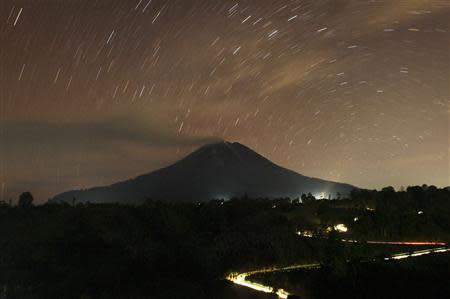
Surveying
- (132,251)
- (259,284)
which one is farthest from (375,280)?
(132,251)

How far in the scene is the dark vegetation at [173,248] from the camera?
73.6ft

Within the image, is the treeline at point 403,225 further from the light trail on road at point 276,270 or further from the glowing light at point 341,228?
the light trail on road at point 276,270

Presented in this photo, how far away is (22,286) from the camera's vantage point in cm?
2252

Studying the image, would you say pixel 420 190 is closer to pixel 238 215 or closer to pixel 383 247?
pixel 238 215

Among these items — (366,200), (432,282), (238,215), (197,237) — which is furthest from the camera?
(366,200)

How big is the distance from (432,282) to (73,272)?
17.8 m

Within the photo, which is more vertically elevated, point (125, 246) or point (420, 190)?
point (420, 190)

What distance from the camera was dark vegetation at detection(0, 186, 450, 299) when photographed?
2242 centimetres

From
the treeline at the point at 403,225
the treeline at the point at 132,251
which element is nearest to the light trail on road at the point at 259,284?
the treeline at the point at 132,251

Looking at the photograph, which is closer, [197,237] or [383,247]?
[383,247]

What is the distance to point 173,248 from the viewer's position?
32.3 m

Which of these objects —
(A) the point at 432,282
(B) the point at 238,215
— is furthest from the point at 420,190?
(A) the point at 432,282

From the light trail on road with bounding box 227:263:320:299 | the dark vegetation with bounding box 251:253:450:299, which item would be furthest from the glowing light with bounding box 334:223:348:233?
the dark vegetation with bounding box 251:253:450:299

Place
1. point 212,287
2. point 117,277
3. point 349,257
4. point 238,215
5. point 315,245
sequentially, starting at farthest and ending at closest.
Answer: point 238,215 < point 315,245 < point 349,257 < point 117,277 < point 212,287
